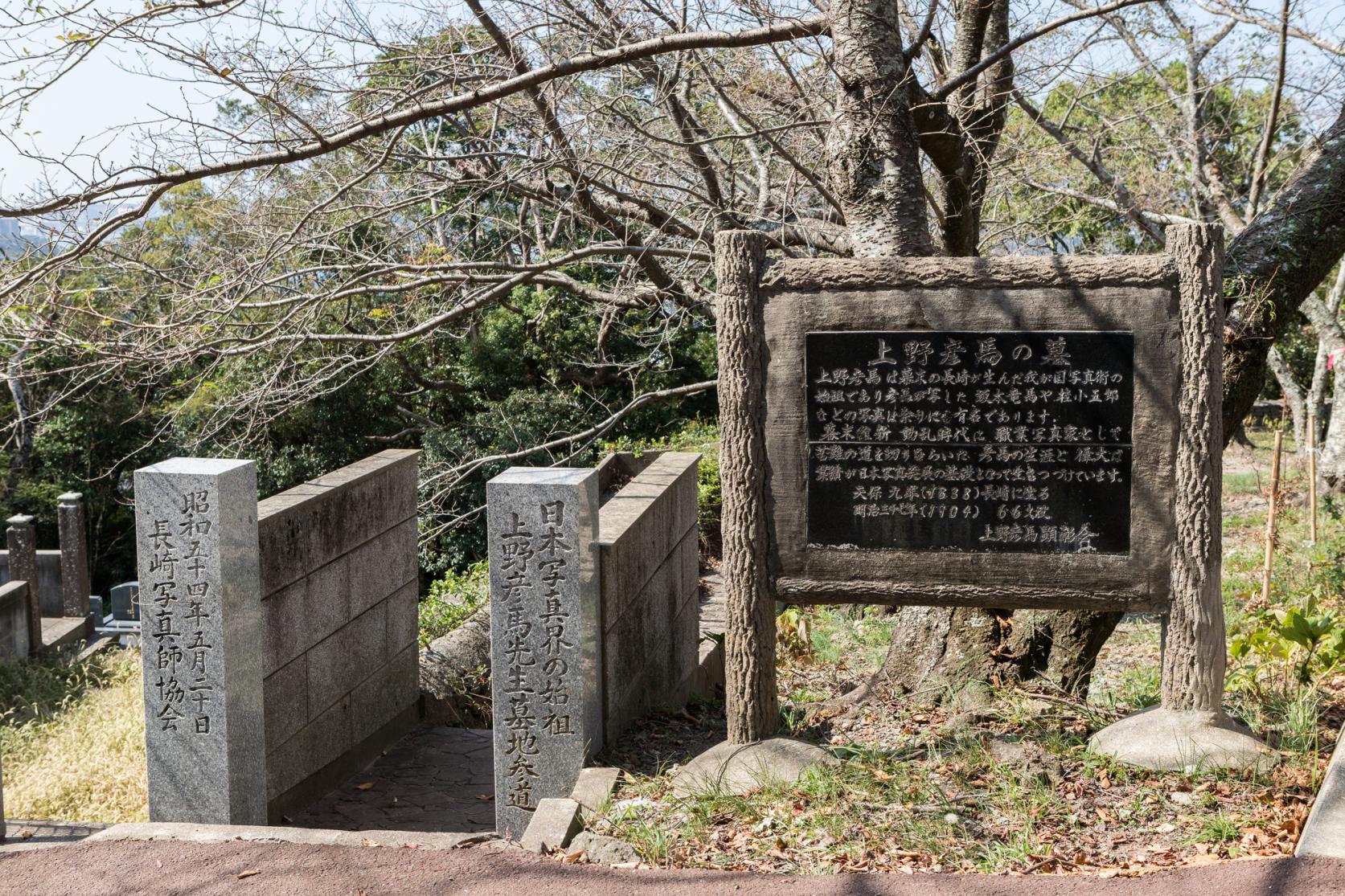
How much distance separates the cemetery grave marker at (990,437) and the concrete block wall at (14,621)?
10.9 meters

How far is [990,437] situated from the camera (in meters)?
4.89

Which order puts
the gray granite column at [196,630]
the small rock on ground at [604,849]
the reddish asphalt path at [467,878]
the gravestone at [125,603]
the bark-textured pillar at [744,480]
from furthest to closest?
the gravestone at [125,603] < the gray granite column at [196,630] < the bark-textured pillar at [744,480] < the small rock on ground at [604,849] < the reddish asphalt path at [467,878]

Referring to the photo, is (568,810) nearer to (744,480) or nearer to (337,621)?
(744,480)

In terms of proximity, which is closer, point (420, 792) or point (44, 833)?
point (44, 833)

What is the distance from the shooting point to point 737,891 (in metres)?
4.09

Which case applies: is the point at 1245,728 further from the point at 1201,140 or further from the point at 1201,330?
the point at 1201,140

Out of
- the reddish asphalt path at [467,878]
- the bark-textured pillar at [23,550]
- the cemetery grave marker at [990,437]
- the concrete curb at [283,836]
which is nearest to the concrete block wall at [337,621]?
the concrete curb at [283,836]

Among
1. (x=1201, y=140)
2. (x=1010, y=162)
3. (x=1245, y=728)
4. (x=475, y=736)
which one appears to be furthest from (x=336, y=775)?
(x=1201, y=140)

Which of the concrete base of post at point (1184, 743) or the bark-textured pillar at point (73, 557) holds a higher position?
the concrete base of post at point (1184, 743)

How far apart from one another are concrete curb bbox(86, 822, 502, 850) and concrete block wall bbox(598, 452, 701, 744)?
1116mm

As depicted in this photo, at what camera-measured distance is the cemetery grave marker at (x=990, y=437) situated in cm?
479

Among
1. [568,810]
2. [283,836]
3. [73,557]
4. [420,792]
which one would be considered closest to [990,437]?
[568,810]

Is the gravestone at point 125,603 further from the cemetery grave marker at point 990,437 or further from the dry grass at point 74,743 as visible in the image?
the cemetery grave marker at point 990,437

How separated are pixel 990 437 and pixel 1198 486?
2.86ft
